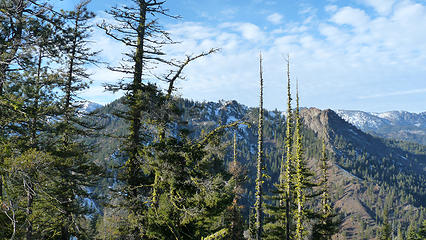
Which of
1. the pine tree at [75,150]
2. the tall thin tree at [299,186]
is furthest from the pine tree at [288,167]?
the pine tree at [75,150]

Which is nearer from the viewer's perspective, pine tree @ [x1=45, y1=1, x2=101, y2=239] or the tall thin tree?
pine tree @ [x1=45, y1=1, x2=101, y2=239]

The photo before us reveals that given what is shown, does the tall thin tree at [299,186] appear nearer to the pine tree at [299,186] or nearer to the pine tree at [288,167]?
the pine tree at [299,186]

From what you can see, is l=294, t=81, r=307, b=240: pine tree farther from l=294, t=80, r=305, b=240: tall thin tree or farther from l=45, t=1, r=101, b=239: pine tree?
l=45, t=1, r=101, b=239: pine tree

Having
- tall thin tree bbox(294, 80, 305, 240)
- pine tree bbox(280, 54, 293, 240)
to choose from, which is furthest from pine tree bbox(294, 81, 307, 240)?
pine tree bbox(280, 54, 293, 240)

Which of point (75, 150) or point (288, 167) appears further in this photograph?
point (288, 167)

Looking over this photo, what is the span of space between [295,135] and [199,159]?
15802 mm

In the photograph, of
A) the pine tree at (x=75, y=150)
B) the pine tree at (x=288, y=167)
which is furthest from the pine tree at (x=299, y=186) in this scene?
the pine tree at (x=75, y=150)

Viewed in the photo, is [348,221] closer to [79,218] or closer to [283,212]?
[283,212]

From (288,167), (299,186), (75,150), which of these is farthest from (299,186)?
(75,150)

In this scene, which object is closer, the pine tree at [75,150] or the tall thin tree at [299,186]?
the pine tree at [75,150]

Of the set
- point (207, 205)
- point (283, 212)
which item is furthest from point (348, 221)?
point (207, 205)

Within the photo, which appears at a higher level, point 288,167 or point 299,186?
point 288,167

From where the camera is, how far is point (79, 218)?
11445 millimetres

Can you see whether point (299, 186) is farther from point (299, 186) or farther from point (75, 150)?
point (75, 150)
